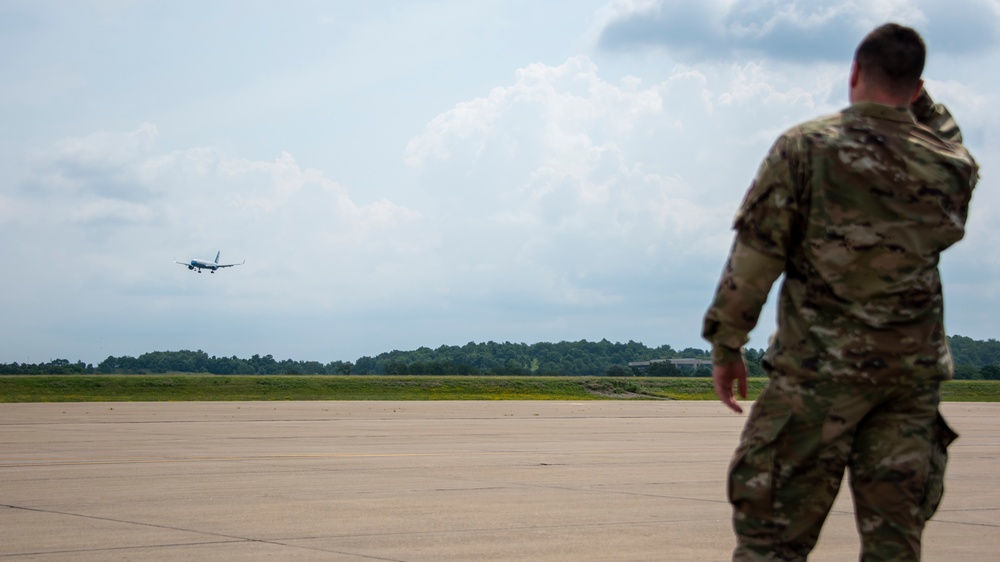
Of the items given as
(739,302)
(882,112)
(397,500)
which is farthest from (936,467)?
(397,500)

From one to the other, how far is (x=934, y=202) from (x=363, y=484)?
25.3ft

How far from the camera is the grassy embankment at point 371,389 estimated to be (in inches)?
2203

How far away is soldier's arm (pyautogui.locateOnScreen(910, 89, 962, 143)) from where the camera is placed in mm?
4480

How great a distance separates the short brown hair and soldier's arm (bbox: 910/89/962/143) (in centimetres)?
25

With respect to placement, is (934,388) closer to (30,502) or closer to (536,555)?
(536,555)

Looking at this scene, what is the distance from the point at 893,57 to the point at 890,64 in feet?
0.08

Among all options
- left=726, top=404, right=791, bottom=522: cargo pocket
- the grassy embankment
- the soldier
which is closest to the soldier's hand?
the soldier

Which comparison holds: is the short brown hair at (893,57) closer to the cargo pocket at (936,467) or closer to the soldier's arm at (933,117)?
the soldier's arm at (933,117)

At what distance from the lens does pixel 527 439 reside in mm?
18891

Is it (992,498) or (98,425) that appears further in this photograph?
(98,425)

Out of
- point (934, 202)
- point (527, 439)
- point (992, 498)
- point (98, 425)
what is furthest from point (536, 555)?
point (98, 425)

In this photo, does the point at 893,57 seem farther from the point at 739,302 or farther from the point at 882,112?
the point at 739,302

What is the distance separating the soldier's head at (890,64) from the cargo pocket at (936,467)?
3.78ft

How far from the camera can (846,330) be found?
4055 millimetres
